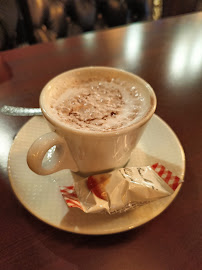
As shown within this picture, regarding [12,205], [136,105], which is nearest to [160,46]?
[136,105]

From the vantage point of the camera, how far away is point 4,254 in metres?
0.46

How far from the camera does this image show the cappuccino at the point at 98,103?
1.85ft

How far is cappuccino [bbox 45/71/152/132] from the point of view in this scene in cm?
56

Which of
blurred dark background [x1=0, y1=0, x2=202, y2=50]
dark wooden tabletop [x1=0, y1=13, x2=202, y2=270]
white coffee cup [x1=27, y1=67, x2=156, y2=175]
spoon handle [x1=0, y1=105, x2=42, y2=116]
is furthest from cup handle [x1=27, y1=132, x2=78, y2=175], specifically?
blurred dark background [x1=0, y1=0, x2=202, y2=50]

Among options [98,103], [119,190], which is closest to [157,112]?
[98,103]

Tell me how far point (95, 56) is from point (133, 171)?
755 millimetres

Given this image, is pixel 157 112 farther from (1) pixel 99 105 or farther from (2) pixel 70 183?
(2) pixel 70 183

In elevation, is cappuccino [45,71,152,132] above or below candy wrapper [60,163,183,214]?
above

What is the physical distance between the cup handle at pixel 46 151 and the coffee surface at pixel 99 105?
56 mm

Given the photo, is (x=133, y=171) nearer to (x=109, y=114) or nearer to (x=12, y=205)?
(x=109, y=114)

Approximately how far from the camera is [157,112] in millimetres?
845

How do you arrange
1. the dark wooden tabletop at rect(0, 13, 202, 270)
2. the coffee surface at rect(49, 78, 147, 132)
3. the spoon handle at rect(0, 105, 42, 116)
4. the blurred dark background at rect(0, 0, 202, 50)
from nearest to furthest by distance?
the dark wooden tabletop at rect(0, 13, 202, 270) < the coffee surface at rect(49, 78, 147, 132) < the spoon handle at rect(0, 105, 42, 116) < the blurred dark background at rect(0, 0, 202, 50)

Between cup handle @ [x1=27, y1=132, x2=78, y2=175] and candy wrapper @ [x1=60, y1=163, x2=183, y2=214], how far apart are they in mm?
57

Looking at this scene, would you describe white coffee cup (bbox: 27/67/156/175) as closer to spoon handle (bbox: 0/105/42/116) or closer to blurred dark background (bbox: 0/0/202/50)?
spoon handle (bbox: 0/105/42/116)
